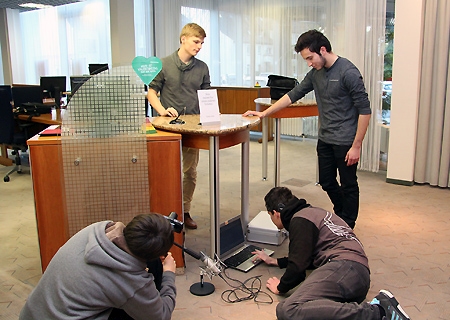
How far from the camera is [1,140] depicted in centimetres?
484

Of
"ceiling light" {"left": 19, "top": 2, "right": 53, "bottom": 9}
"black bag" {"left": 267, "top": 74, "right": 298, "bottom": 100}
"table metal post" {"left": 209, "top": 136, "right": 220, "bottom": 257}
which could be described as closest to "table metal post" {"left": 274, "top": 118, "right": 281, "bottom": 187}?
"black bag" {"left": 267, "top": 74, "right": 298, "bottom": 100}

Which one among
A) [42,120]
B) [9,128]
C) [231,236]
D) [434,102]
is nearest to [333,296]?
[231,236]

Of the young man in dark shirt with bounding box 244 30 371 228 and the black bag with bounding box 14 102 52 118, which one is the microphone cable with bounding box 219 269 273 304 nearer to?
the young man in dark shirt with bounding box 244 30 371 228

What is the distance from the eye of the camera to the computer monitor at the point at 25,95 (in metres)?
5.36

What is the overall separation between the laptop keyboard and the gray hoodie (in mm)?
1218

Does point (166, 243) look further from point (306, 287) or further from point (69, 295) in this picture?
point (306, 287)

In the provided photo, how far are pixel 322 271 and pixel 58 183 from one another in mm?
1385

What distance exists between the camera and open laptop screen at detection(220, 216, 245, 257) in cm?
268

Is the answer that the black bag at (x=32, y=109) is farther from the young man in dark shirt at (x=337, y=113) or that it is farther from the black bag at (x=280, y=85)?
the young man in dark shirt at (x=337, y=113)

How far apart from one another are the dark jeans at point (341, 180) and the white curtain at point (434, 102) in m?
1.77

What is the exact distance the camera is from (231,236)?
9.14ft

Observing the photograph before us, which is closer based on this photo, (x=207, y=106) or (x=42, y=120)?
(x=207, y=106)

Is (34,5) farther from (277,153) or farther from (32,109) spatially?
(277,153)

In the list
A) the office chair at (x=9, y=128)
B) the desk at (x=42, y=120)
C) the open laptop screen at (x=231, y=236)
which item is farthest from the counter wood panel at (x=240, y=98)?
the open laptop screen at (x=231, y=236)
